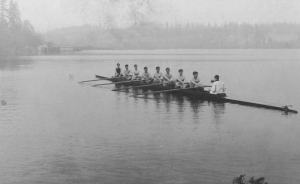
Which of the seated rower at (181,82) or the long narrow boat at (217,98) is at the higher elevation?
the seated rower at (181,82)

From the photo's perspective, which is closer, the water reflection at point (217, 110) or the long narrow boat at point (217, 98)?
the water reflection at point (217, 110)

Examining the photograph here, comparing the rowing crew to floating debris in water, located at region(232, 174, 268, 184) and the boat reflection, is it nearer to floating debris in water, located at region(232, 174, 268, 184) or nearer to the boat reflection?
the boat reflection

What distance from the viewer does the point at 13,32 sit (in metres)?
137

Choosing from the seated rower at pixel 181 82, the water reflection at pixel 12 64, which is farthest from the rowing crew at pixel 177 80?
the water reflection at pixel 12 64

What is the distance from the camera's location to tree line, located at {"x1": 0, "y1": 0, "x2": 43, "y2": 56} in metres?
119

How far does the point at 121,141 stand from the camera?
611 inches

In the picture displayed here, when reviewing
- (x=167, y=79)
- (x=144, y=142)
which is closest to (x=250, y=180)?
(x=144, y=142)

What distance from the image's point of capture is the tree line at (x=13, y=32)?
4690 inches

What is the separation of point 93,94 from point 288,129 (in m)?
17.3

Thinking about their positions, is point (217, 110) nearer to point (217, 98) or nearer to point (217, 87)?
point (217, 98)

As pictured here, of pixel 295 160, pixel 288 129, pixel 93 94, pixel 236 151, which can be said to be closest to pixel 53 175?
pixel 236 151

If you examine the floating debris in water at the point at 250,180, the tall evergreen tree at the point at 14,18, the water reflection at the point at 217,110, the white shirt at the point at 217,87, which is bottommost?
the floating debris in water at the point at 250,180

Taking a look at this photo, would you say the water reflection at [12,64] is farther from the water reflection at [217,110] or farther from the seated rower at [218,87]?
the seated rower at [218,87]

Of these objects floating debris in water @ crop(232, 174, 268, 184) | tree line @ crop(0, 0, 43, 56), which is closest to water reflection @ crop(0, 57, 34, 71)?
tree line @ crop(0, 0, 43, 56)
